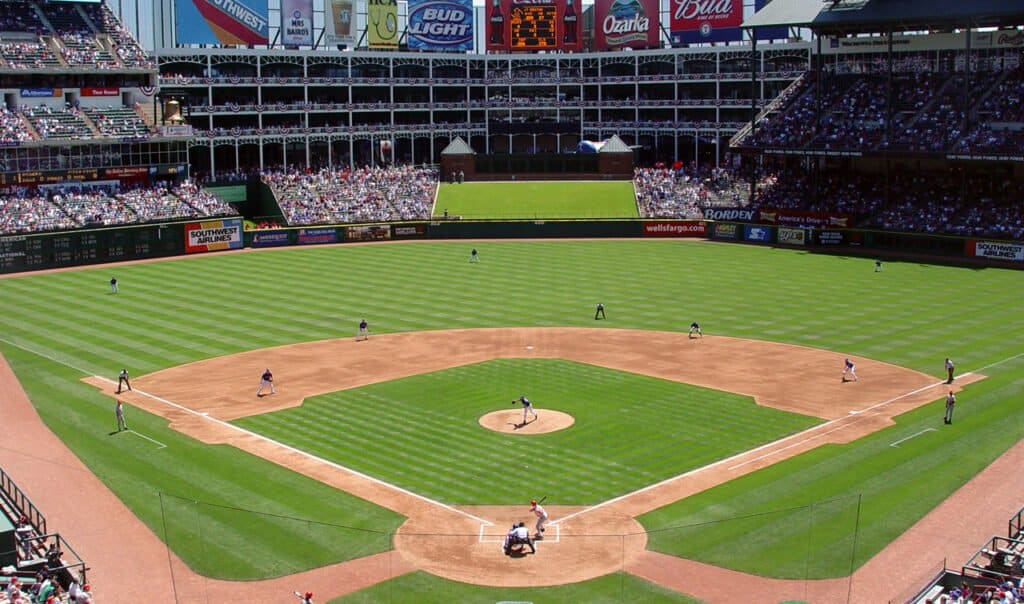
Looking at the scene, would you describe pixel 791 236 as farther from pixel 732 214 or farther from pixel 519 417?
pixel 519 417

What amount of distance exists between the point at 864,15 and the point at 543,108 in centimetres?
4981

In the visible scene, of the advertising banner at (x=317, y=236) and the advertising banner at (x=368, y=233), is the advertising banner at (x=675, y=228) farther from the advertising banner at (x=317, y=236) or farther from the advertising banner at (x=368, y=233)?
the advertising banner at (x=317, y=236)

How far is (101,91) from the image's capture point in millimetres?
89062

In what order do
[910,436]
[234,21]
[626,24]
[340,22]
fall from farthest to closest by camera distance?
[626,24] < [340,22] < [234,21] < [910,436]

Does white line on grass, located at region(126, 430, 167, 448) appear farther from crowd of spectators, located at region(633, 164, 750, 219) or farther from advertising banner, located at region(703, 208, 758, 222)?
crowd of spectators, located at region(633, 164, 750, 219)

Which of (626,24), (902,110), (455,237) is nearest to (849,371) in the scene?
(902,110)

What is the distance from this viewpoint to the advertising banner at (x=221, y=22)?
101875 millimetres

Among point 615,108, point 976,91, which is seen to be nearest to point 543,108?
point 615,108

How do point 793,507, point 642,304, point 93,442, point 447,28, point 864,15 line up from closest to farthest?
point 793,507 → point 93,442 → point 642,304 → point 864,15 → point 447,28

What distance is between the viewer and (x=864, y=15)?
83.3 meters

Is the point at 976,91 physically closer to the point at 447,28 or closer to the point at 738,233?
the point at 738,233

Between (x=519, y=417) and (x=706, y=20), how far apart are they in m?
84.9

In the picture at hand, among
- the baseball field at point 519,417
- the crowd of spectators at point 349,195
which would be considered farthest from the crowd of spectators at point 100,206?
the baseball field at point 519,417

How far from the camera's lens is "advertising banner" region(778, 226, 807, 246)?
84188 millimetres
